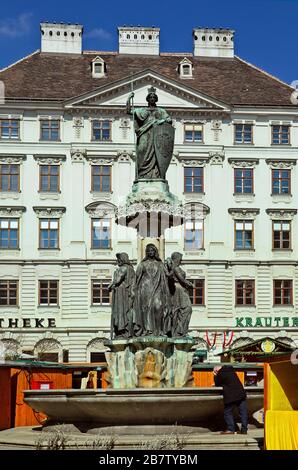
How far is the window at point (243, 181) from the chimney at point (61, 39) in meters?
12.0

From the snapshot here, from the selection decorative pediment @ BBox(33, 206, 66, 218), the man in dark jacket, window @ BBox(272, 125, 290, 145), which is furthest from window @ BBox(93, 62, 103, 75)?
the man in dark jacket

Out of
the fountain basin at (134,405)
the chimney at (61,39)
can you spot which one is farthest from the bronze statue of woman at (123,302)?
the chimney at (61,39)

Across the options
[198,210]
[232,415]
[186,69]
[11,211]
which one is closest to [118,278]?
[232,415]

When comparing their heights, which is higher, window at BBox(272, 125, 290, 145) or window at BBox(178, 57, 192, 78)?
window at BBox(178, 57, 192, 78)

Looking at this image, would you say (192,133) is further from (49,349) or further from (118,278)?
(118,278)

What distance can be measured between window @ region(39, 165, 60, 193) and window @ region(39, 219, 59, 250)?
1625 millimetres

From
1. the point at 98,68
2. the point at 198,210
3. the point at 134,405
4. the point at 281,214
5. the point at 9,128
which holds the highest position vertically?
the point at 98,68

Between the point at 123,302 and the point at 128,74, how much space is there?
117ft

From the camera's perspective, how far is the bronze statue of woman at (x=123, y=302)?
17.7 metres

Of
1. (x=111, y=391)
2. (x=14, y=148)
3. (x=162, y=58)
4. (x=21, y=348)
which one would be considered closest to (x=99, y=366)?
(x=111, y=391)

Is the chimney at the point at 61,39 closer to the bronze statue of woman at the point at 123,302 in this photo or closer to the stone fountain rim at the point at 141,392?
the bronze statue of woman at the point at 123,302

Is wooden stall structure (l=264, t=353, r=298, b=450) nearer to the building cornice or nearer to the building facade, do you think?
the building facade

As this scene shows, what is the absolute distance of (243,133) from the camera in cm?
5028

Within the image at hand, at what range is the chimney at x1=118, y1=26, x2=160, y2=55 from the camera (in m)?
54.9
